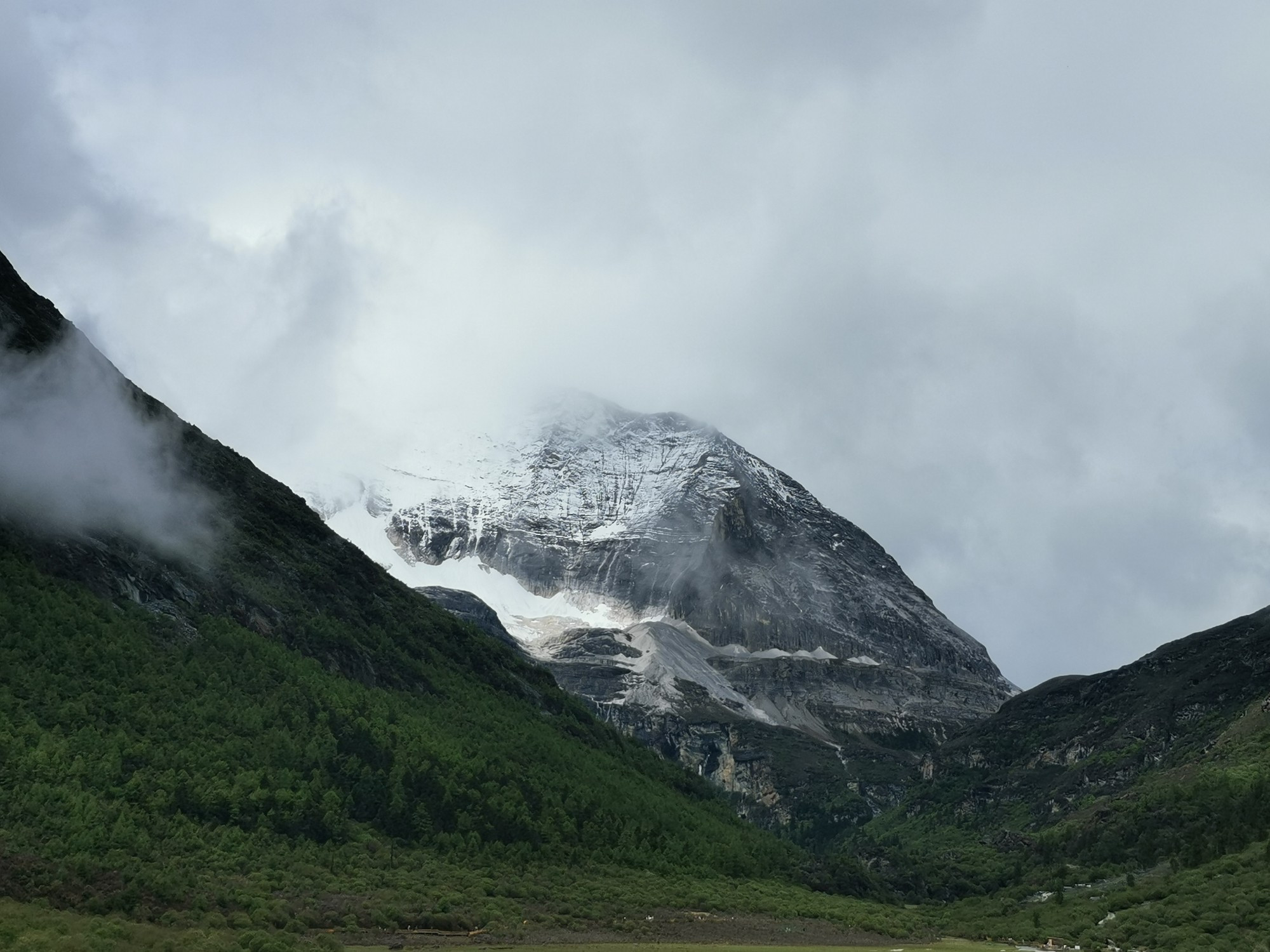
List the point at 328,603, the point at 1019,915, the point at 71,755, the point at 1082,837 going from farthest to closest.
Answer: the point at 1082,837, the point at 328,603, the point at 1019,915, the point at 71,755

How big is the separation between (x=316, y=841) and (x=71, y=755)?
2262cm

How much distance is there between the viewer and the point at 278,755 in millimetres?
117000

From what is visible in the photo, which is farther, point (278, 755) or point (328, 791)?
point (278, 755)

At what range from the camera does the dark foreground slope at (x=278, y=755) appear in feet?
308

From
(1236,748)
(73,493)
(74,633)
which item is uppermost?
(1236,748)

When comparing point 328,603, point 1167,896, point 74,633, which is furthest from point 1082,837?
point 74,633

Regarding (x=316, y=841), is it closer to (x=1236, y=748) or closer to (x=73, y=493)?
(x=73, y=493)

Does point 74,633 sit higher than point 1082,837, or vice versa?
point 1082,837

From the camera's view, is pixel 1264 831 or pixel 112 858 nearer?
pixel 112 858

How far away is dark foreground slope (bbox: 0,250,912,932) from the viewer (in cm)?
9375

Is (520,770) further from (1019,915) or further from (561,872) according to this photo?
(1019,915)

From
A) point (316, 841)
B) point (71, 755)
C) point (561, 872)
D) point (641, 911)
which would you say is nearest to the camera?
point (71, 755)

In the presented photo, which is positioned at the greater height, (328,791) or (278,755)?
(278,755)

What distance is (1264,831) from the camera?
13375 centimetres
